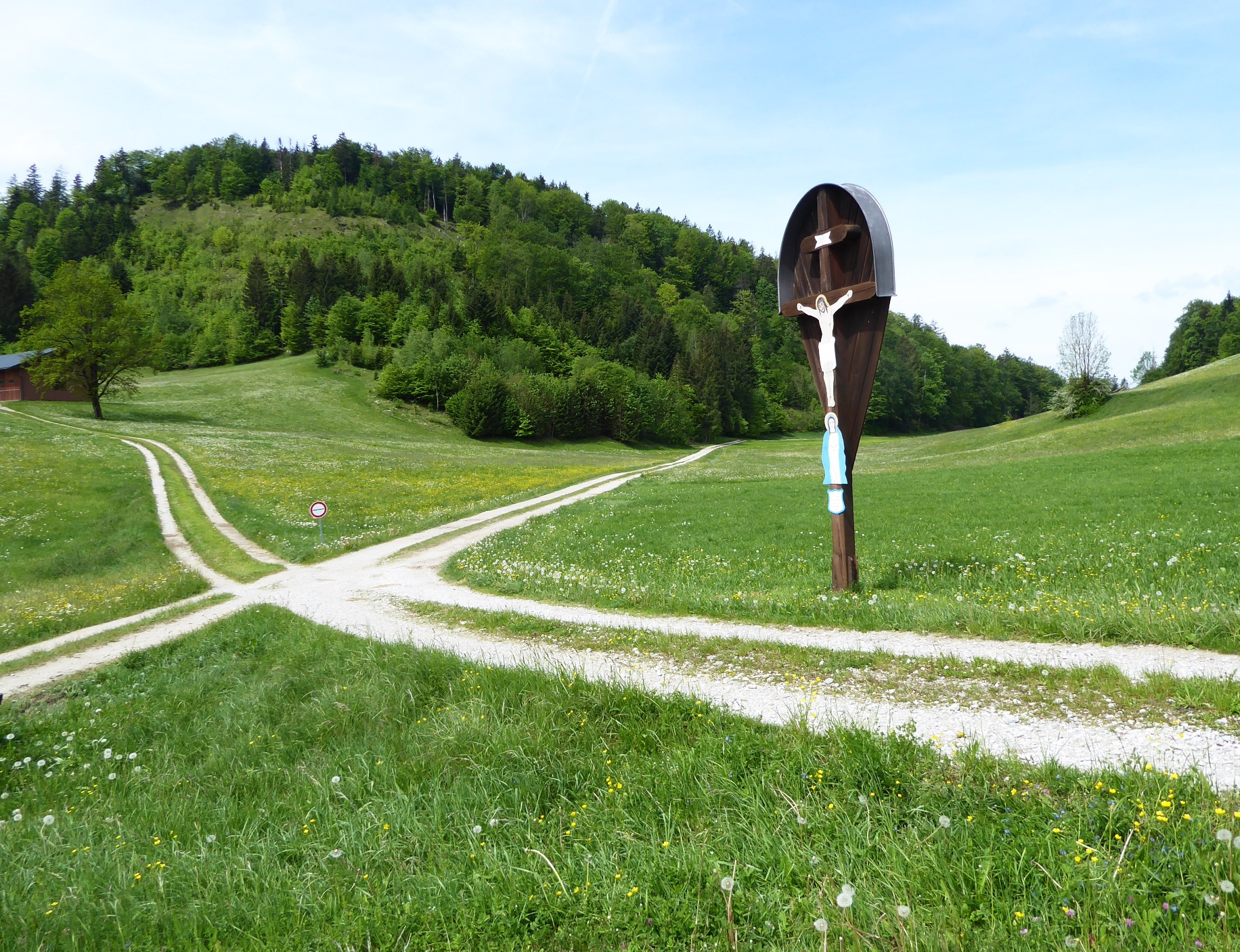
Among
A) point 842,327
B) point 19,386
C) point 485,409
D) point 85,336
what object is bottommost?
point 842,327

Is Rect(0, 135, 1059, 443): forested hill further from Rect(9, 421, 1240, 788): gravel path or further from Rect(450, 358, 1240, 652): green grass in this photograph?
Rect(9, 421, 1240, 788): gravel path

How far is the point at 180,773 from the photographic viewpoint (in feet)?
25.3

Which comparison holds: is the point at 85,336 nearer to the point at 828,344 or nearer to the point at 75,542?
the point at 75,542

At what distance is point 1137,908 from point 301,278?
15325 centimetres

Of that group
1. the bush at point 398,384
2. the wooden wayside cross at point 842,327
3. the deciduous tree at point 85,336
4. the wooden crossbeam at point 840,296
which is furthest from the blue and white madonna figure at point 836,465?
A: the bush at point 398,384

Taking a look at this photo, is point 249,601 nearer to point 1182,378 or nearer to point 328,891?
point 328,891

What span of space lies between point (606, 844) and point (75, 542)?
3254 cm

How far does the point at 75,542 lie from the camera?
2839cm

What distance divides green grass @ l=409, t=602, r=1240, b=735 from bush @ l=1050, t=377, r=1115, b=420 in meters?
73.3

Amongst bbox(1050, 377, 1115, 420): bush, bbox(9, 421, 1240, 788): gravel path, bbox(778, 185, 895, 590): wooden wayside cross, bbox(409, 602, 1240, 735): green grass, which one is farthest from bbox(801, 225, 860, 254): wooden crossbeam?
bbox(1050, 377, 1115, 420): bush

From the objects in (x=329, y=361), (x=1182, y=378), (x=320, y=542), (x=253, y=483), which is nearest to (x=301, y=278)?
A: (x=329, y=361)

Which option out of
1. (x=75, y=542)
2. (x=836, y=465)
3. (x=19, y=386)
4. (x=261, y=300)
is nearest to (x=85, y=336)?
A: (x=19, y=386)

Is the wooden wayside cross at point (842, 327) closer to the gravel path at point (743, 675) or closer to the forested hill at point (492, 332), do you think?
the gravel path at point (743, 675)

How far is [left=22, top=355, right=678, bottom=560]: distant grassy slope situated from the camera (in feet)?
102
